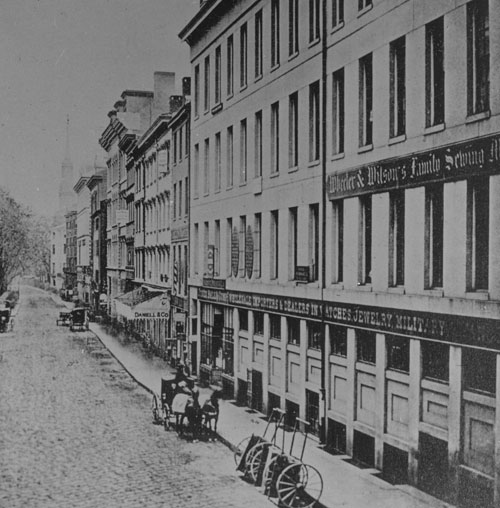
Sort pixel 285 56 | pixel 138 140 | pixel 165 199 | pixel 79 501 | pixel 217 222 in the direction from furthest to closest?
pixel 138 140 < pixel 165 199 < pixel 217 222 < pixel 285 56 < pixel 79 501

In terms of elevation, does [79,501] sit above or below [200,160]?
below

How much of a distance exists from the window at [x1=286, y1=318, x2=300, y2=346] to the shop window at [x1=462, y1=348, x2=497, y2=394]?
24.7 feet

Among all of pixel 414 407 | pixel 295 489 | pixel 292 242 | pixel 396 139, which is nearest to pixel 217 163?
pixel 292 242

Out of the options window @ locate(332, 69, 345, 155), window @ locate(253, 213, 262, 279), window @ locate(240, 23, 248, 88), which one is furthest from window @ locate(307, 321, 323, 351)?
window @ locate(240, 23, 248, 88)

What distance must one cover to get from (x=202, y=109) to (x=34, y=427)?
12579mm

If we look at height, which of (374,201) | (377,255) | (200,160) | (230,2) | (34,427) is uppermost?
(230,2)

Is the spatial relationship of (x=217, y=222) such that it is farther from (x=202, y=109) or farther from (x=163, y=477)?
(x=163, y=477)

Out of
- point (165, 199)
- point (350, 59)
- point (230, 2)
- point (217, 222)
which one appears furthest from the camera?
point (165, 199)

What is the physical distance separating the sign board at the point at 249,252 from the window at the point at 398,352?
306 inches

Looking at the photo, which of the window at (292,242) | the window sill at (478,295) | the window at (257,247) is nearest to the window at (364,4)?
the window at (292,242)

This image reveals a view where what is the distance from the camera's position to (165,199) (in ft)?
135

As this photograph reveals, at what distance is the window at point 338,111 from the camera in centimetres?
1761

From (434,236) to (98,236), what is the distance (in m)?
61.2

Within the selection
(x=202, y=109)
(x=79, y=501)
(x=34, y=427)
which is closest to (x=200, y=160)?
(x=202, y=109)
